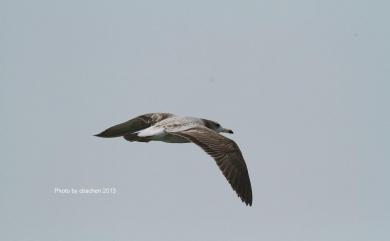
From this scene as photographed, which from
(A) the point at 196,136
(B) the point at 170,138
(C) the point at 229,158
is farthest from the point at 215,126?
(C) the point at 229,158

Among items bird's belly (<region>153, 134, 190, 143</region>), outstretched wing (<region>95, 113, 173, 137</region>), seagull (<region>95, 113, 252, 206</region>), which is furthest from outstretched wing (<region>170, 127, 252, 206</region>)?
outstretched wing (<region>95, 113, 173, 137</region>)

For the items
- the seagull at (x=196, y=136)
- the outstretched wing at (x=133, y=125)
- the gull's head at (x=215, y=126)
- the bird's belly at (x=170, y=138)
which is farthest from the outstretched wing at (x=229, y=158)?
the outstretched wing at (x=133, y=125)

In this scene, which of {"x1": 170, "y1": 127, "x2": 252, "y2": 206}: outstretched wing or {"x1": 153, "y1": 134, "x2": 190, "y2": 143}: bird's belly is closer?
{"x1": 170, "y1": 127, "x2": 252, "y2": 206}: outstretched wing

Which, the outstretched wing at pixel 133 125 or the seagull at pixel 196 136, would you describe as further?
the outstretched wing at pixel 133 125

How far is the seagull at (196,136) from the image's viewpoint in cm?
2056

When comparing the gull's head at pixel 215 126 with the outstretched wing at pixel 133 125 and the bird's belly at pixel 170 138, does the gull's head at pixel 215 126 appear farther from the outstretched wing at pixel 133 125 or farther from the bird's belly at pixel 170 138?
the bird's belly at pixel 170 138

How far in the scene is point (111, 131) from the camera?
950 inches

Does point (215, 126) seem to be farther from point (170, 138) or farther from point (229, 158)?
point (229, 158)

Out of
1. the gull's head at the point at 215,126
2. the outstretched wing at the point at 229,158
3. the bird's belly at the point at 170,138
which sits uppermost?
the gull's head at the point at 215,126

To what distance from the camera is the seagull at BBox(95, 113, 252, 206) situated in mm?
20562

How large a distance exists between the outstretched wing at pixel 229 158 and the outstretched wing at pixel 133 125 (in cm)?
302

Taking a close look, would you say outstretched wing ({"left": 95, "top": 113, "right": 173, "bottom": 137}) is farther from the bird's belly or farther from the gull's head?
the bird's belly

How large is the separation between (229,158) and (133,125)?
13.8 feet

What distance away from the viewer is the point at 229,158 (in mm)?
20672
